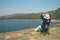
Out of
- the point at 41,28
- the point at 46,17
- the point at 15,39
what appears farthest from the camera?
the point at 41,28

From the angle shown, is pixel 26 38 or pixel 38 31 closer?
pixel 26 38

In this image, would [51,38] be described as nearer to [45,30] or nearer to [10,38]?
[45,30]

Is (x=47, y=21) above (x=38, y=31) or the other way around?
above

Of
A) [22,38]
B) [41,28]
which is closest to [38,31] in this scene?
[41,28]

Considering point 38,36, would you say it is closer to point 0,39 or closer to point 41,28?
point 41,28

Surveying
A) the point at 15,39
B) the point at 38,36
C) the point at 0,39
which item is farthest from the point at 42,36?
the point at 0,39

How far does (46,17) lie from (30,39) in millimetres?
3314

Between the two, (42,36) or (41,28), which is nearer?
(42,36)

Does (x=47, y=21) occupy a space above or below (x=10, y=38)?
above

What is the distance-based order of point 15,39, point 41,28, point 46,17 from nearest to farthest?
point 15,39 < point 46,17 < point 41,28

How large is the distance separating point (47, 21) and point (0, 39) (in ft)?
18.6

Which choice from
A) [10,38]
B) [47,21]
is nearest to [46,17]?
[47,21]

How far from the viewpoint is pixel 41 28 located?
22.4m

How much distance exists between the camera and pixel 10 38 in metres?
19.8
